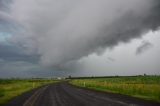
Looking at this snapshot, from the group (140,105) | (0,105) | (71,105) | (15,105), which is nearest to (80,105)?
(71,105)

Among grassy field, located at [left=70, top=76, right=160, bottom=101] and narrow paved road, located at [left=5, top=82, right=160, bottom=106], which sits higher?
grassy field, located at [left=70, top=76, right=160, bottom=101]

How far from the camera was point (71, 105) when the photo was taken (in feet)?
76.3

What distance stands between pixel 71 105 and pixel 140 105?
5.52 metres

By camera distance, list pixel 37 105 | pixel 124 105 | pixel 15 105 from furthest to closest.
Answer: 1. pixel 15 105
2. pixel 37 105
3. pixel 124 105

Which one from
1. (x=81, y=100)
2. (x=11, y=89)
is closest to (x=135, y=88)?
(x=81, y=100)

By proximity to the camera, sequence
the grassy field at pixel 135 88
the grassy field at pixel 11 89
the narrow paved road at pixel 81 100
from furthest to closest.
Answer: the grassy field at pixel 11 89, the grassy field at pixel 135 88, the narrow paved road at pixel 81 100

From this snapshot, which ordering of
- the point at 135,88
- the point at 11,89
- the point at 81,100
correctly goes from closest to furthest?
the point at 81,100 → the point at 135,88 → the point at 11,89

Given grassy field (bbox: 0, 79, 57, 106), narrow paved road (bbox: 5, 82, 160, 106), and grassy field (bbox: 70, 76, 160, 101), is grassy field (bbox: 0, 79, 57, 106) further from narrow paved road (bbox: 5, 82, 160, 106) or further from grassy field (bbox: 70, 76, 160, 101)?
grassy field (bbox: 70, 76, 160, 101)

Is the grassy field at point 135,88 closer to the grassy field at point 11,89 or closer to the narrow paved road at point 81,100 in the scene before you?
the narrow paved road at point 81,100

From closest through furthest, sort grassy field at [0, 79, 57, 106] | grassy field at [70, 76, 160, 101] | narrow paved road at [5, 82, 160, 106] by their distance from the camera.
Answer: narrow paved road at [5, 82, 160, 106], grassy field at [70, 76, 160, 101], grassy field at [0, 79, 57, 106]

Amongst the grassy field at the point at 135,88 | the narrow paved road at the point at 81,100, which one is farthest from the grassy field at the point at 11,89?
the grassy field at the point at 135,88

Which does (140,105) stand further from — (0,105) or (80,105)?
(0,105)

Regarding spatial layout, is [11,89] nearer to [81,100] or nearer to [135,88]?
[135,88]

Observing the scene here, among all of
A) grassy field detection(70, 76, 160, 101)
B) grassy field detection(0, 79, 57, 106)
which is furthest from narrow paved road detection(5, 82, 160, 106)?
grassy field detection(70, 76, 160, 101)
